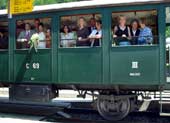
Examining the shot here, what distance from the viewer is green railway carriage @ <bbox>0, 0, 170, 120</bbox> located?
383 inches

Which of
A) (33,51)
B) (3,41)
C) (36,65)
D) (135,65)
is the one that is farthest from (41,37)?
(135,65)

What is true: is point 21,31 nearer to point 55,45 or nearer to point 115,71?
point 55,45

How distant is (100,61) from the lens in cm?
1020

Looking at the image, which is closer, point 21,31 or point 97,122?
point 97,122

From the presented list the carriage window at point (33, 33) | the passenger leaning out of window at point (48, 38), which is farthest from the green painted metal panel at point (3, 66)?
the passenger leaning out of window at point (48, 38)

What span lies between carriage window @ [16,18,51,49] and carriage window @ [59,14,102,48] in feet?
1.51

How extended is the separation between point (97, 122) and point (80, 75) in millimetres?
1238

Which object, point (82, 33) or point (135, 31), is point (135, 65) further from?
point (82, 33)

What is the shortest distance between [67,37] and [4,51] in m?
2.03

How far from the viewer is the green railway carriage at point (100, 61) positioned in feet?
31.9

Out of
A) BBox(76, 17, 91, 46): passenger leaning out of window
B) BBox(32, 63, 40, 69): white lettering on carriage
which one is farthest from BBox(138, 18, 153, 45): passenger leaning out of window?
BBox(32, 63, 40, 69): white lettering on carriage

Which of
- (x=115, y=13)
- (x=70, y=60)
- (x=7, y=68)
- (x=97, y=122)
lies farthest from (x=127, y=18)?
(x=7, y=68)

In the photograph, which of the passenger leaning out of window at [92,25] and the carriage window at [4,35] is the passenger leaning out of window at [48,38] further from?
the carriage window at [4,35]

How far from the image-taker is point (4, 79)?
11586mm
